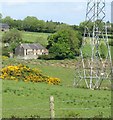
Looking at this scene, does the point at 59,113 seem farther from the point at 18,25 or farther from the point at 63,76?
the point at 18,25

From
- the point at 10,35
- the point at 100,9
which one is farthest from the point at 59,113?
the point at 10,35

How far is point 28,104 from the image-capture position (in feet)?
58.3

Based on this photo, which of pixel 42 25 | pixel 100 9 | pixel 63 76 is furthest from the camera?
pixel 42 25

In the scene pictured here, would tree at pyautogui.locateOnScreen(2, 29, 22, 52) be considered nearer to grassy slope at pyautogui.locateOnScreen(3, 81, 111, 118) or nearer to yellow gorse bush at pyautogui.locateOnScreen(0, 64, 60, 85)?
yellow gorse bush at pyautogui.locateOnScreen(0, 64, 60, 85)

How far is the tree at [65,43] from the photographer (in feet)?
249

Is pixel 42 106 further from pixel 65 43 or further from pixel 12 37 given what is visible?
pixel 12 37

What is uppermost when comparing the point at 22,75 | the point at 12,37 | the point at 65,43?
the point at 12,37

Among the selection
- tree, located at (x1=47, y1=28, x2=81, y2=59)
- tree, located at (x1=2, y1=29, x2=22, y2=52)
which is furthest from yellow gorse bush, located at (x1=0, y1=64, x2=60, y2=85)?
tree, located at (x1=2, y1=29, x2=22, y2=52)

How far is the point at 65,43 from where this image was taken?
262ft

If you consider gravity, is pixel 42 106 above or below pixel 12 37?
below

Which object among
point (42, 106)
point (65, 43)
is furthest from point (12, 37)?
Answer: point (42, 106)

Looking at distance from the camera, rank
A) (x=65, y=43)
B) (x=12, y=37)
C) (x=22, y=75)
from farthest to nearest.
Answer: (x=12, y=37)
(x=65, y=43)
(x=22, y=75)

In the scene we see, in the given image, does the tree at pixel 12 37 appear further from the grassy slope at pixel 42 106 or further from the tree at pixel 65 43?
the grassy slope at pixel 42 106

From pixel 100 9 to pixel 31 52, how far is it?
5496cm
